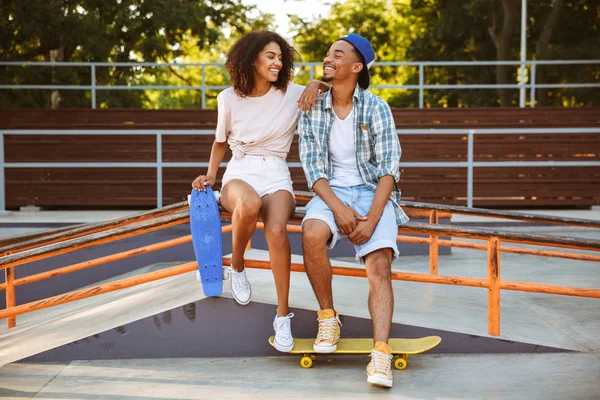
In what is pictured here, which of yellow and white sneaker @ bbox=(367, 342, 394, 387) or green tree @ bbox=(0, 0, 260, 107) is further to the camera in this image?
green tree @ bbox=(0, 0, 260, 107)

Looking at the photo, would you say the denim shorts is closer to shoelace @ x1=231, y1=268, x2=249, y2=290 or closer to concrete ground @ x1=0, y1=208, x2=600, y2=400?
shoelace @ x1=231, y1=268, x2=249, y2=290

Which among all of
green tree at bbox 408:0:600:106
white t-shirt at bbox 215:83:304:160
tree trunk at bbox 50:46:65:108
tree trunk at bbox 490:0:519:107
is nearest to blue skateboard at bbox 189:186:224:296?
white t-shirt at bbox 215:83:304:160

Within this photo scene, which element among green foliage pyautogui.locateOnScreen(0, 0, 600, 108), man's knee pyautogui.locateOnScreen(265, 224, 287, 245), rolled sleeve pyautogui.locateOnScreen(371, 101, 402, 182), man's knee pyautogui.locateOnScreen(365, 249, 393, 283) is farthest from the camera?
green foliage pyautogui.locateOnScreen(0, 0, 600, 108)

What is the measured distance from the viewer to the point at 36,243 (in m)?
5.46

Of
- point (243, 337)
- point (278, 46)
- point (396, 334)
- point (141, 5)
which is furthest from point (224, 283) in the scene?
point (141, 5)

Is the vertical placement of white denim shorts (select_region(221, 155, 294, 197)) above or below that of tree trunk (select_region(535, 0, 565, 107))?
below

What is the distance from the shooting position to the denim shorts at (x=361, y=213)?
419 centimetres

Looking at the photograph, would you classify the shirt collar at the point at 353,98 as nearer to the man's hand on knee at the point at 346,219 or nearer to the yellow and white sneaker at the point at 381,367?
the man's hand on knee at the point at 346,219

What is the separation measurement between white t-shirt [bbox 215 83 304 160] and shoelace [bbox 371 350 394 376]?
54.8 inches

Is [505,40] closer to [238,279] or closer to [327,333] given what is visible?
[238,279]

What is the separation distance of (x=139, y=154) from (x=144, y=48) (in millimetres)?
9984

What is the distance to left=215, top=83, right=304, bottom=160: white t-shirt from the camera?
15.3 feet

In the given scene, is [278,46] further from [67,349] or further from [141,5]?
[141,5]

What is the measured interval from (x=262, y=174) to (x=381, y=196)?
72 cm
